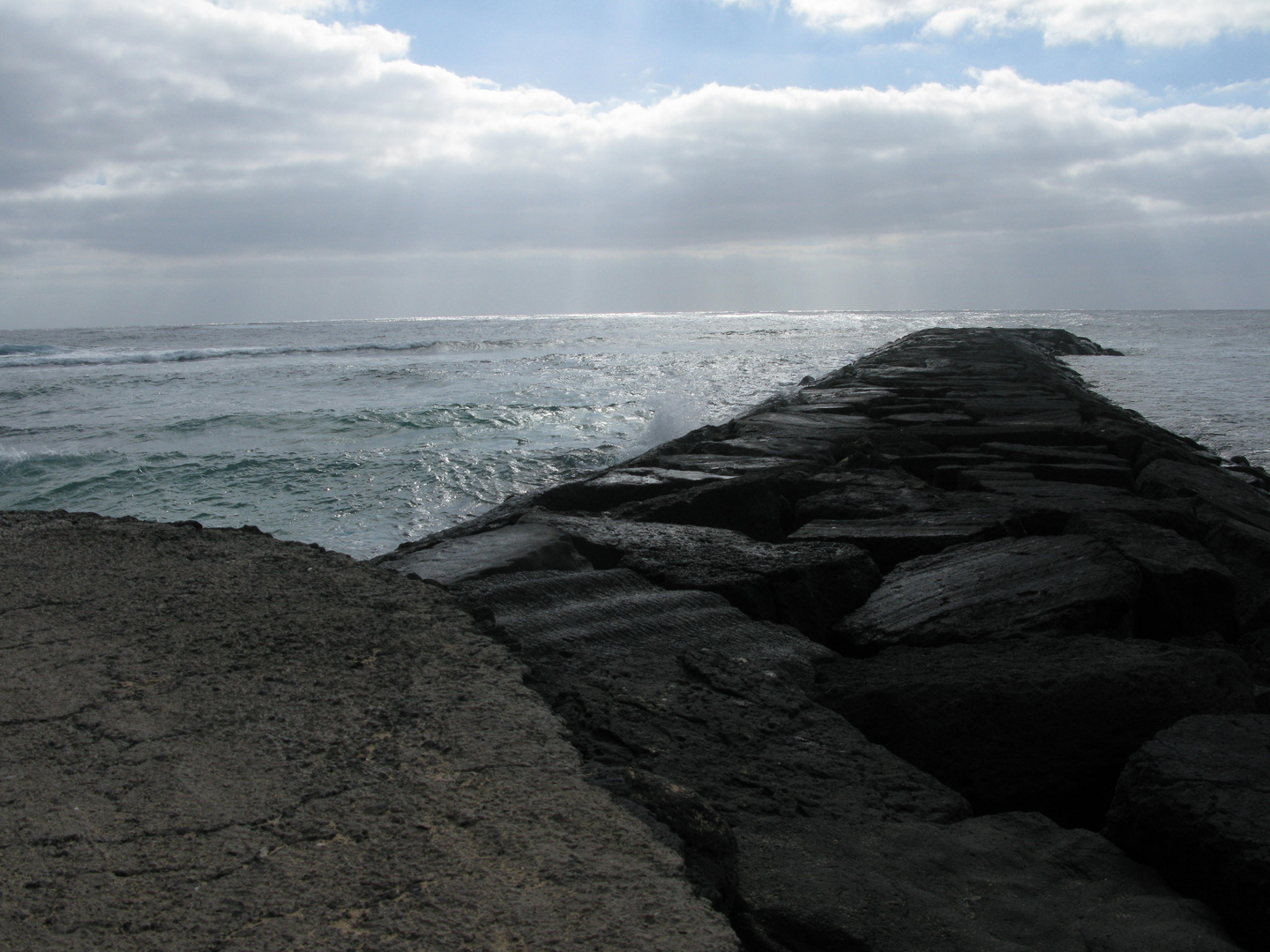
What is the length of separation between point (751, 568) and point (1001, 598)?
0.71 m

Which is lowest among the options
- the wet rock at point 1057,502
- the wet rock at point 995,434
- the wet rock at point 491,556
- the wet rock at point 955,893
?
the wet rock at point 955,893

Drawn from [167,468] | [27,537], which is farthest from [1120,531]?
[167,468]

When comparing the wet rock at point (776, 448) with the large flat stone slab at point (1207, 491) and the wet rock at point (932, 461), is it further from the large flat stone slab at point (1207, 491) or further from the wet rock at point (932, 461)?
the large flat stone slab at point (1207, 491)

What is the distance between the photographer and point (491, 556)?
2746mm

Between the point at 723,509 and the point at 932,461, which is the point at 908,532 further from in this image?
the point at 932,461

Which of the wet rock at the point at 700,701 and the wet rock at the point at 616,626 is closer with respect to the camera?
the wet rock at the point at 700,701

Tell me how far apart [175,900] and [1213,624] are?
2913 millimetres

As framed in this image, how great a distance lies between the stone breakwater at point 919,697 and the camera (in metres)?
1.40

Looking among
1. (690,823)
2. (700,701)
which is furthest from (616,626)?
(690,823)

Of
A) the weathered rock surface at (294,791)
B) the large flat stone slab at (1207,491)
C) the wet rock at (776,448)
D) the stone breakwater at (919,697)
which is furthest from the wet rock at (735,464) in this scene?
the weathered rock surface at (294,791)

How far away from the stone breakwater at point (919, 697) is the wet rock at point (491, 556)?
11 millimetres

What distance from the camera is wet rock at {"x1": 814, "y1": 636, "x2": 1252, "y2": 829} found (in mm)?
1881

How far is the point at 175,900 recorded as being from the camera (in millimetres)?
1114

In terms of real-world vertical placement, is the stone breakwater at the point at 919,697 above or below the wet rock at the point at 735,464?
below
